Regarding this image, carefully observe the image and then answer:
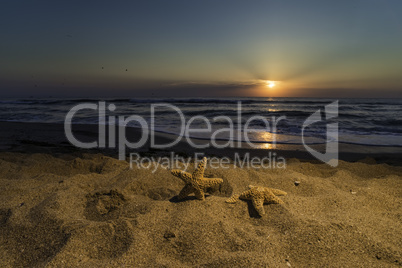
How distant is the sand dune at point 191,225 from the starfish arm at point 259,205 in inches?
3.8

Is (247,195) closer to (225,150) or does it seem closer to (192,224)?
(192,224)

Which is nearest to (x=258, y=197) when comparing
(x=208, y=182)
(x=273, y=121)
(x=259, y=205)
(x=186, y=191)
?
(x=259, y=205)

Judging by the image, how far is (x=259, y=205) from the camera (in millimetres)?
3018

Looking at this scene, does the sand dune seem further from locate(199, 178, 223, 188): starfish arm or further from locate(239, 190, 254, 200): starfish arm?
locate(199, 178, 223, 188): starfish arm

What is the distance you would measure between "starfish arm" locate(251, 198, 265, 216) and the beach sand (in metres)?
0.07

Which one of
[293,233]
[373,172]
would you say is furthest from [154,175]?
[373,172]

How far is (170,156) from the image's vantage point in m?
6.67

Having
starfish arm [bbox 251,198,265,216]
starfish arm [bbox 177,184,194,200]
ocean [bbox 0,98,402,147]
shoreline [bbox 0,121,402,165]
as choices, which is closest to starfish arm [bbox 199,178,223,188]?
starfish arm [bbox 177,184,194,200]

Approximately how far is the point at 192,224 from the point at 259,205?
92 centimetres

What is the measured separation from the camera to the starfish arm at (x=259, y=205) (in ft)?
9.66

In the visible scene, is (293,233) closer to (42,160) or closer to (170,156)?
(170,156)

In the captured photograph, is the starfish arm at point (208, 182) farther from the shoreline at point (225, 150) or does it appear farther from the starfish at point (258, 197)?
the shoreline at point (225, 150)

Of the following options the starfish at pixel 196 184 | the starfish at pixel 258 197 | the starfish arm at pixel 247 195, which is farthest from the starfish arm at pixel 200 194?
the starfish arm at pixel 247 195

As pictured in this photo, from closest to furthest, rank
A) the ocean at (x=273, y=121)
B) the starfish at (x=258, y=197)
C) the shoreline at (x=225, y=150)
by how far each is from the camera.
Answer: the starfish at (x=258, y=197), the shoreline at (x=225, y=150), the ocean at (x=273, y=121)
